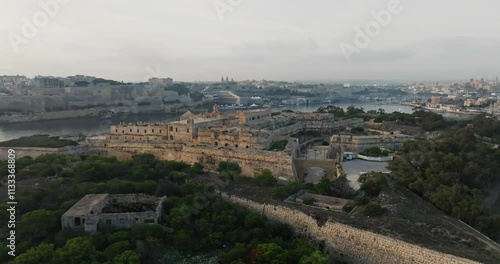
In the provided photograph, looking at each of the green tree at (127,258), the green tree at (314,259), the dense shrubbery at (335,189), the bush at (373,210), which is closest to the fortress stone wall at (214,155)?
the dense shrubbery at (335,189)

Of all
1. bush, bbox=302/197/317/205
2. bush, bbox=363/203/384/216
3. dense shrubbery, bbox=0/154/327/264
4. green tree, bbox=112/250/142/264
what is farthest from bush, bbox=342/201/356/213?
green tree, bbox=112/250/142/264

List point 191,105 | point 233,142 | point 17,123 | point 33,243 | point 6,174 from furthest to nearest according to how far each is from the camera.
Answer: point 191,105 < point 17,123 < point 233,142 < point 6,174 < point 33,243

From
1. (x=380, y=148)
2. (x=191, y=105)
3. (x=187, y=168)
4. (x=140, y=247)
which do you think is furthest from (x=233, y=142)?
(x=191, y=105)

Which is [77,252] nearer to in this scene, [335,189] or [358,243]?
[358,243]

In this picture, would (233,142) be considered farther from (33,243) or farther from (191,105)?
(191,105)

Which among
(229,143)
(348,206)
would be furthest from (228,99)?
(348,206)

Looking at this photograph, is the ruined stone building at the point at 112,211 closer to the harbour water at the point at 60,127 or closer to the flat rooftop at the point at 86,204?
the flat rooftop at the point at 86,204

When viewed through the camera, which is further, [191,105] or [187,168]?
[191,105]

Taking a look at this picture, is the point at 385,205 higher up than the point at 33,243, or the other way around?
the point at 385,205
